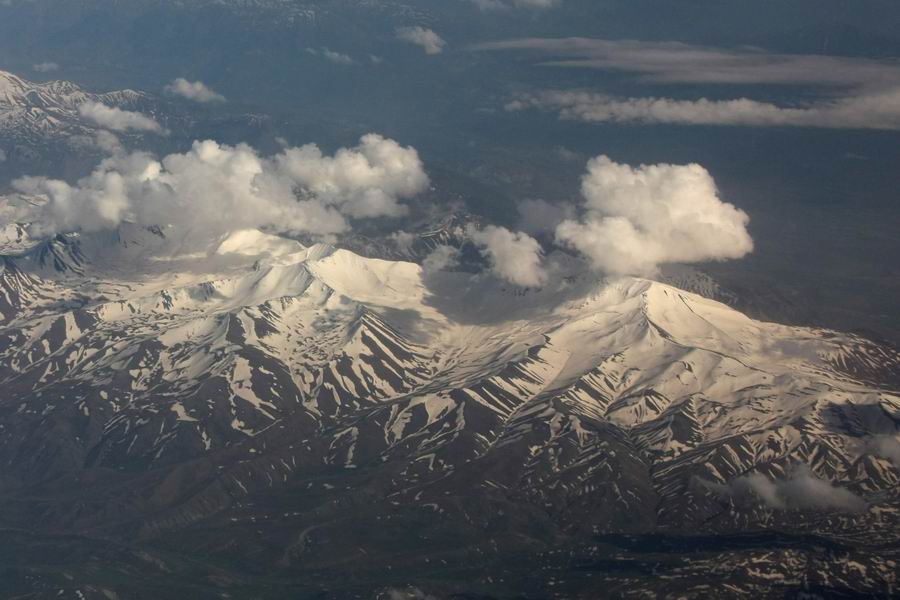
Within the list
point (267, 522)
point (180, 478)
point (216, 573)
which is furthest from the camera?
point (180, 478)

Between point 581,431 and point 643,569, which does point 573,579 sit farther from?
point 581,431

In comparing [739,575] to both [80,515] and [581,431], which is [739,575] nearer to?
[581,431]

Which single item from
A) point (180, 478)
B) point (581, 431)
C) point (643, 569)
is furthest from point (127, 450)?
point (643, 569)

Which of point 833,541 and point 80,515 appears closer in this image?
point 833,541

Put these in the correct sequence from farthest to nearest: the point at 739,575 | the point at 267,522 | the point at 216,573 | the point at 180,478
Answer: the point at 180,478 < the point at 267,522 < the point at 216,573 < the point at 739,575

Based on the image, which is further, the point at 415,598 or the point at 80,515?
the point at 80,515

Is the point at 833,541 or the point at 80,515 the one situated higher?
the point at 833,541

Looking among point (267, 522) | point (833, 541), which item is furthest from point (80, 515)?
point (833, 541)

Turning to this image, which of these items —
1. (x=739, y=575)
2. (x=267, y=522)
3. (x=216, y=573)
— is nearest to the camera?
(x=739, y=575)

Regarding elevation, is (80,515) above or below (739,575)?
below
